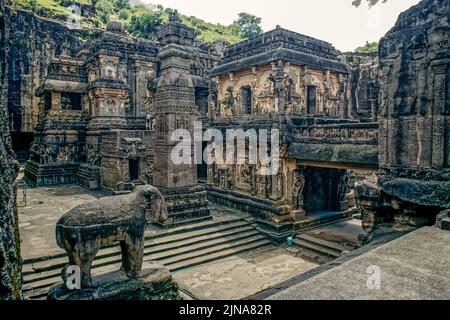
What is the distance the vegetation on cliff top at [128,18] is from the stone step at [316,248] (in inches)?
998

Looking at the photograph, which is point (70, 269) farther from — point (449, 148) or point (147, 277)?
point (449, 148)

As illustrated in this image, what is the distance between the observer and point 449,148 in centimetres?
431

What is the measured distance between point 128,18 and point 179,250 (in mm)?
52211

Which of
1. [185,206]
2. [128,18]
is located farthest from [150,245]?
[128,18]

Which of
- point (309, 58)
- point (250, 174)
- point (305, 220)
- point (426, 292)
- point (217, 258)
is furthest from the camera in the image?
point (309, 58)

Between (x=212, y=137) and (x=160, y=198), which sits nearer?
(x=160, y=198)

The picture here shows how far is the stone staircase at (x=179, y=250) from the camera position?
7370 millimetres

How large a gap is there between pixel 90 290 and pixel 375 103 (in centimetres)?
1795

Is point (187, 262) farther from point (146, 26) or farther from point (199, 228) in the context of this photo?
point (146, 26)

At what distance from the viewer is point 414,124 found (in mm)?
4660

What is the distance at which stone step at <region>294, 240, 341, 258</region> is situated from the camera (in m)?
10.7

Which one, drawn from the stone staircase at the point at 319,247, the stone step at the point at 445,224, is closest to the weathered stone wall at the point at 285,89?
the stone staircase at the point at 319,247

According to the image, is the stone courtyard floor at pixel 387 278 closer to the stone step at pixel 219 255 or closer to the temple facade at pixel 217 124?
the temple facade at pixel 217 124
